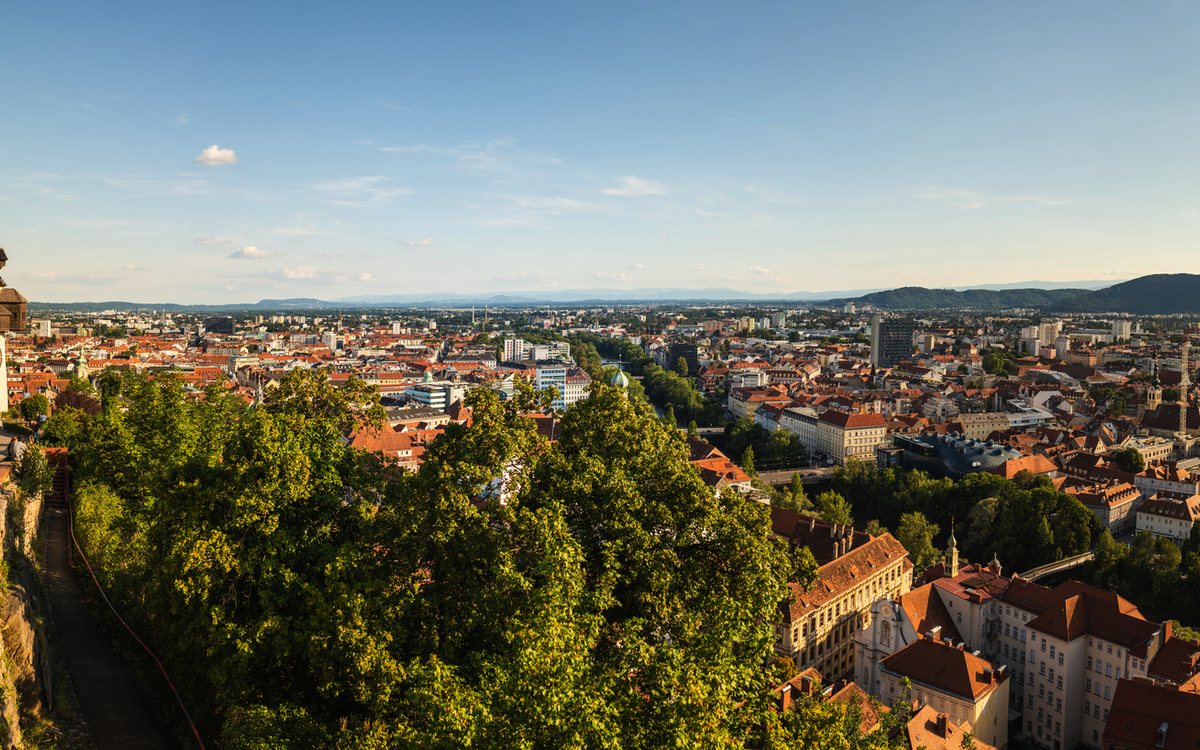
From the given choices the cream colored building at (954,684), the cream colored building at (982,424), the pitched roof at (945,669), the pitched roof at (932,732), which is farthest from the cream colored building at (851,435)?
the pitched roof at (932,732)

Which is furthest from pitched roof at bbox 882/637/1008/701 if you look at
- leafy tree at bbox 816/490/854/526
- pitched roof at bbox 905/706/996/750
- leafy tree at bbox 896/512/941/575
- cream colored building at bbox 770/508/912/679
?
leafy tree at bbox 816/490/854/526

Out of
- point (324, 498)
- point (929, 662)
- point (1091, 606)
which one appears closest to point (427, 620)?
point (324, 498)

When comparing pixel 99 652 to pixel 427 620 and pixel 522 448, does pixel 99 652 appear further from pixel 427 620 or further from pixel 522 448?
pixel 522 448

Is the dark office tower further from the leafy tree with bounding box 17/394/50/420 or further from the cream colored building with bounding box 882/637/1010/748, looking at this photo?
the leafy tree with bounding box 17/394/50/420

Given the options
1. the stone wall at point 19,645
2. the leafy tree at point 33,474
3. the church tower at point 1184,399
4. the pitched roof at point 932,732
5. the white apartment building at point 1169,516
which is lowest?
the white apartment building at point 1169,516

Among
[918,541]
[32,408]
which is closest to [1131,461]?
[918,541]

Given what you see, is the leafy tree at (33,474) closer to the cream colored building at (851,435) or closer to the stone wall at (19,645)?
the stone wall at (19,645)

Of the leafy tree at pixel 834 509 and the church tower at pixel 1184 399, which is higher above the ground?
the church tower at pixel 1184 399
